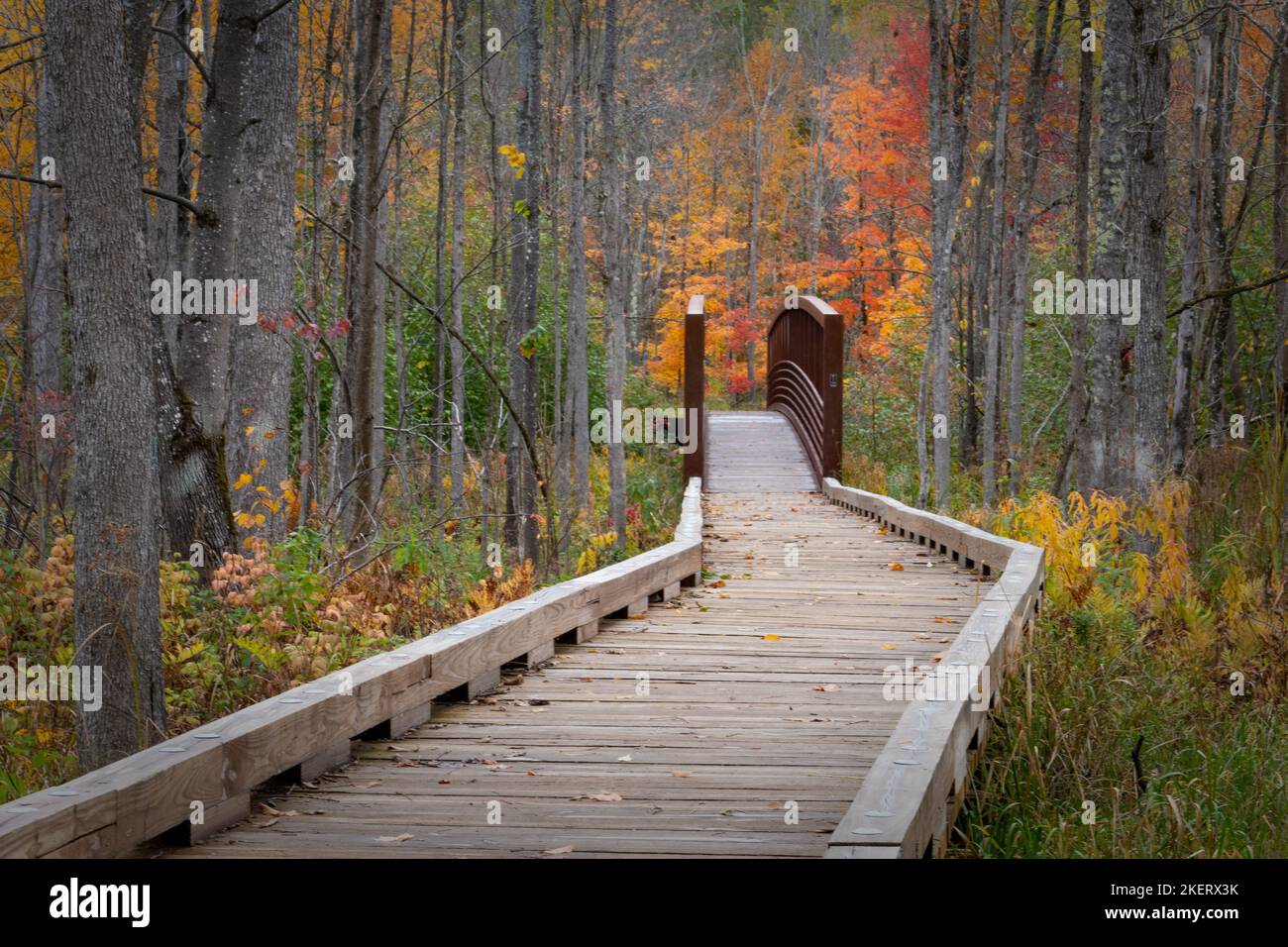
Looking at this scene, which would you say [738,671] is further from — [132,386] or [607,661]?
[132,386]

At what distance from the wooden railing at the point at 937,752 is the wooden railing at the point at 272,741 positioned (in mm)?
1828

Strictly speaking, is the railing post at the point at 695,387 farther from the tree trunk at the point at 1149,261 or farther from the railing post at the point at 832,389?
the tree trunk at the point at 1149,261

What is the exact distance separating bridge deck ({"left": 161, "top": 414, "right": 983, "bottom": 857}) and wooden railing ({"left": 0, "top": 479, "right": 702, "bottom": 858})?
0.34ft

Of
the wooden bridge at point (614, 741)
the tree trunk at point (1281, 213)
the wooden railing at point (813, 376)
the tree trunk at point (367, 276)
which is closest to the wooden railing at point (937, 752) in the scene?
the wooden bridge at point (614, 741)

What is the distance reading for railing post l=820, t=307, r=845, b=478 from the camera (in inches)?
687

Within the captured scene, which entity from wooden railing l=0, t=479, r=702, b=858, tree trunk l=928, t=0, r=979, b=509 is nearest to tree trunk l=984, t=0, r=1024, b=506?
tree trunk l=928, t=0, r=979, b=509

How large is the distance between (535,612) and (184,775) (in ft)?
9.76

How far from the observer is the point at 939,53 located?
15.6m

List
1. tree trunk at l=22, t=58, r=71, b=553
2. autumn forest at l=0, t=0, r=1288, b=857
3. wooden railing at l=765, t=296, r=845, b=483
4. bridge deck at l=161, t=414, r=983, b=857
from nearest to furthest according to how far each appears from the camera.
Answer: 1. bridge deck at l=161, t=414, r=983, b=857
2. autumn forest at l=0, t=0, r=1288, b=857
3. tree trunk at l=22, t=58, r=71, b=553
4. wooden railing at l=765, t=296, r=845, b=483

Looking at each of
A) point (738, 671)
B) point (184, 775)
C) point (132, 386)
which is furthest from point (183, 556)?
point (184, 775)

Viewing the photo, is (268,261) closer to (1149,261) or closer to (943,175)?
(1149,261)

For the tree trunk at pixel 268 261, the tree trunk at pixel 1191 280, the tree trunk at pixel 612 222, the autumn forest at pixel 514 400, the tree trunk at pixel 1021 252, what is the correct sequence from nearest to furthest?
the autumn forest at pixel 514 400
the tree trunk at pixel 268 261
the tree trunk at pixel 1191 280
the tree trunk at pixel 612 222
the tree trunk at pixel 1021 252

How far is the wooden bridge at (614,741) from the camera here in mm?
3576

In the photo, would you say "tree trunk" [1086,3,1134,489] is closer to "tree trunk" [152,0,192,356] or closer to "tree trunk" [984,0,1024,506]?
"tree trunk" [984,0,1024,506]
